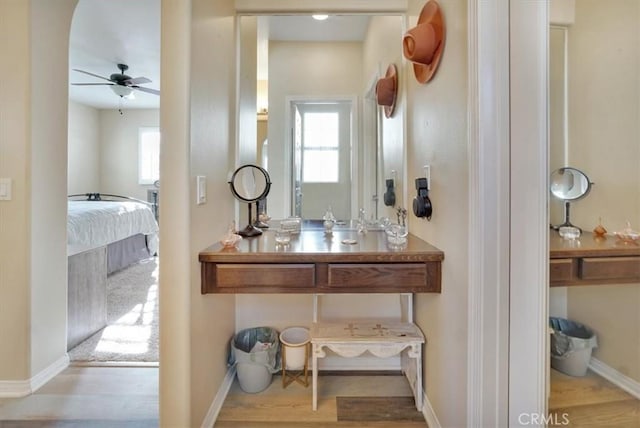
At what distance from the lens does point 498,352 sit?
108 centimetres

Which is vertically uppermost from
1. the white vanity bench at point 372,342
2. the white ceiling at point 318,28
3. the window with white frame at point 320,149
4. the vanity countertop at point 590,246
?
the white ceiling at point 318,28

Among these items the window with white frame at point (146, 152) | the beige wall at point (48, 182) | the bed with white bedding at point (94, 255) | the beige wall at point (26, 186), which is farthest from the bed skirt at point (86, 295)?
the window with white frame at point (146, 152)

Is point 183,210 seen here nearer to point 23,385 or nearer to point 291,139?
point 291,139

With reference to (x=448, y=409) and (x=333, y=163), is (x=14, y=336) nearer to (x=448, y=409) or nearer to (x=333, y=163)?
(x=333, y=163)

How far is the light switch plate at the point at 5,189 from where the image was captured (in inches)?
68.8

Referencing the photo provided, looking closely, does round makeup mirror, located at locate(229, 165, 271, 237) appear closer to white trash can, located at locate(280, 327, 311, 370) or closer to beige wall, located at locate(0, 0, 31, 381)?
white trash can, located at locate(280, 327, 311, 370)

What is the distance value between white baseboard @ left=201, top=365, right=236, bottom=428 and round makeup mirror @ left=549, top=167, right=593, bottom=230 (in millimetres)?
1629

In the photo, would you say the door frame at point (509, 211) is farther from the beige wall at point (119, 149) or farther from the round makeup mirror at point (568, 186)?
the beige wall at point (119, 149)

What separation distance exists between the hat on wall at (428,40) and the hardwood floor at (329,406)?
64.6 inches

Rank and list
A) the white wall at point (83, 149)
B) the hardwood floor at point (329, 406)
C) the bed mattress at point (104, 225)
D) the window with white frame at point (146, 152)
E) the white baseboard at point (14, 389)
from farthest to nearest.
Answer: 1. the window with white frame at point (146, 152)
2. the white wall at point (83, 149)
3. the bed mattress at point (104, 225)
4. the white baseboard at point (14, 389)
5. the hardwood floor at point (329, 406)

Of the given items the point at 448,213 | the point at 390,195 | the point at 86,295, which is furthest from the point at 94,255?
the point at 448,213

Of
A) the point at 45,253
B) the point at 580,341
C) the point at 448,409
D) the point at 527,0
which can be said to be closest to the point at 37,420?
the point at 45,253

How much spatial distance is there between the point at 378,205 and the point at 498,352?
1124 mm

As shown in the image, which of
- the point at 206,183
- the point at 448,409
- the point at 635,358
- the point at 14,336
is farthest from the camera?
the point at 14,336
